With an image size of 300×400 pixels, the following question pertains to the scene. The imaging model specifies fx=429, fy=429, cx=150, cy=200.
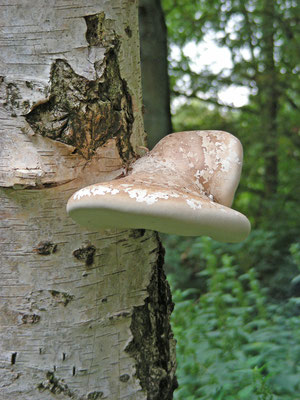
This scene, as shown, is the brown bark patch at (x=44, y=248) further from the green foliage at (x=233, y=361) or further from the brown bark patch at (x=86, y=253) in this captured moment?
the green foliage at (x=233, y=361)

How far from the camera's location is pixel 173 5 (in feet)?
25.1

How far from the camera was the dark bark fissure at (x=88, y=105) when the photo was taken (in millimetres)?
1279

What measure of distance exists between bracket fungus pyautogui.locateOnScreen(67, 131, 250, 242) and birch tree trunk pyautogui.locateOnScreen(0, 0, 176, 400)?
14 centimetres

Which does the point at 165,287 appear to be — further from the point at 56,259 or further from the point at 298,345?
the point at 298,345

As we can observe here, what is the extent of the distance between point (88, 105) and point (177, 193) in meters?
0.44

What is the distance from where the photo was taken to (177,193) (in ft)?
3.50

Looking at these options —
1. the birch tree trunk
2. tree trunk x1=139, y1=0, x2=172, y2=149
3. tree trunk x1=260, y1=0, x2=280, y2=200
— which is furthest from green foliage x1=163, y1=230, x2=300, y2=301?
the birch tree trunk

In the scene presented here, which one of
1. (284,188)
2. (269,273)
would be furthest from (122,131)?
(284,188)

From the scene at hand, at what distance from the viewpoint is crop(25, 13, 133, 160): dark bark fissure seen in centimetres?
128

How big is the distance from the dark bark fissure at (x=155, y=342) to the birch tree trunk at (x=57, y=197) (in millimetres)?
→ 73

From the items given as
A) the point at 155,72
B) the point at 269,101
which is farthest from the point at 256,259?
the point at 155,72

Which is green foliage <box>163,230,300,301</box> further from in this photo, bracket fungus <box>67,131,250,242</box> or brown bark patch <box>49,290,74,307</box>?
brown bark patch <box>49,290,74,307</box>

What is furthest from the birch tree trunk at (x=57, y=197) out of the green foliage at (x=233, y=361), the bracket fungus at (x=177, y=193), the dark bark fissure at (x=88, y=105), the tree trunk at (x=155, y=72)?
the tree trunk at (x=155, y=72)

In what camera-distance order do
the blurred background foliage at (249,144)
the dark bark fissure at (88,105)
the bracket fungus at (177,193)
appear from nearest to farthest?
the bracket fungus at (177,193) < the dark bark fissure at (88,105) < the blurred background foliage at (249,144)
